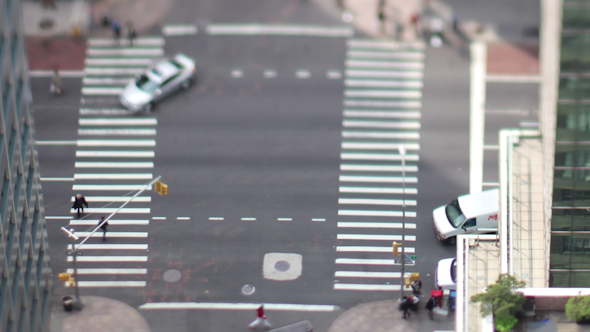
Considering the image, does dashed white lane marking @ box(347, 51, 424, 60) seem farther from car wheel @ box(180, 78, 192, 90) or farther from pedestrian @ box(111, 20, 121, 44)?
pedestrian @ box(111, 20, 121, 44)

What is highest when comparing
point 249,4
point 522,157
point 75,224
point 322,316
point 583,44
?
point 249,4

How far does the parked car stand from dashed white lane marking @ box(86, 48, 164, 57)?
8.59 ft

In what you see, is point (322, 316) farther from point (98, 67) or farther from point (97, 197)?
point (98, 67)

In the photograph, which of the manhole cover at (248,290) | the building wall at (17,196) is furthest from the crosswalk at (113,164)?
the building wall at (17,196)

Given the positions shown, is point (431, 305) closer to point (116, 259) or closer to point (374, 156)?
point (374, 156)

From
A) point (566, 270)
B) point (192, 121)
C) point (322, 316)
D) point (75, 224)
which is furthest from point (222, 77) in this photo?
point (566, 270)

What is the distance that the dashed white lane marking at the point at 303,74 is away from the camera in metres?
77.7

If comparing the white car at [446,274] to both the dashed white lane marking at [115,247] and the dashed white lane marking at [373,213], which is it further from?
the dashed white lane marking at [115,247]

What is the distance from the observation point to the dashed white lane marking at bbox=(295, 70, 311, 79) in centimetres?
7769

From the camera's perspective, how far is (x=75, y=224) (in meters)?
67.3

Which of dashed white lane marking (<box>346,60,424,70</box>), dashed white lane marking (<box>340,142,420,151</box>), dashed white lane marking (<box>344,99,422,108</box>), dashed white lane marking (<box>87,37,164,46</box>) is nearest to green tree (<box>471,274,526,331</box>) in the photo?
dashed white lane marking (<box>340,142,420,151</box>)

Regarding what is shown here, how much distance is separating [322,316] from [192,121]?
18606mm

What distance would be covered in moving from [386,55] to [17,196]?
110 ft

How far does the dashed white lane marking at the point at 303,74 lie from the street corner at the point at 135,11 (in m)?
12.2
